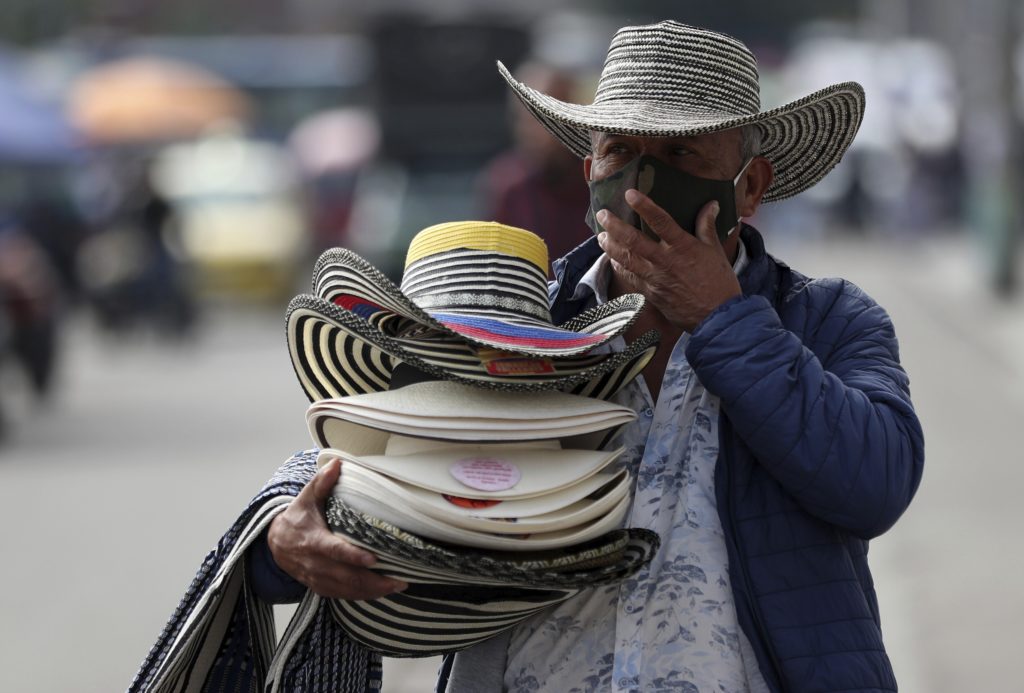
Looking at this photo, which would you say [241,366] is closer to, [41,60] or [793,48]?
[41,60]

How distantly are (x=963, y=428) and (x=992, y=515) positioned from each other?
276cm

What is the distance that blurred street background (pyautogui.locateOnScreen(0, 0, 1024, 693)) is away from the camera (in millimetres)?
7109

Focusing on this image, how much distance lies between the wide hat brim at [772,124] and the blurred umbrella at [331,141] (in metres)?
28.6

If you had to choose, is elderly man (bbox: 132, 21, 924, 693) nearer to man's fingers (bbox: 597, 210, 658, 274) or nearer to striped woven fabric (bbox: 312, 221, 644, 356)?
man's fingers (bbox: 597, 210, 658, 274)

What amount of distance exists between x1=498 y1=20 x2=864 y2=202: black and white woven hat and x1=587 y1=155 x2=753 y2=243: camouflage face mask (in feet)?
0.21

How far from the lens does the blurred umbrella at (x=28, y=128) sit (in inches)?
874

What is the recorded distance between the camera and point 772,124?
2564 mm

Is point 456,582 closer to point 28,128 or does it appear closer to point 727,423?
point 727,423

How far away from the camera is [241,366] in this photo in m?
16.8

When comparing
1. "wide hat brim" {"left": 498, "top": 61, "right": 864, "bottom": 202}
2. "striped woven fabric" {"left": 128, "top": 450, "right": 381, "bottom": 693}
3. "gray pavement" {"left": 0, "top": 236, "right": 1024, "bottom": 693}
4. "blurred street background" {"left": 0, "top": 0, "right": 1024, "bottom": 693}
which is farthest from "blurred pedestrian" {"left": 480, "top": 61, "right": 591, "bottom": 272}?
"striped woven fabric" {"left": 128, "top": 450, "right": 381, "bottom": 693}

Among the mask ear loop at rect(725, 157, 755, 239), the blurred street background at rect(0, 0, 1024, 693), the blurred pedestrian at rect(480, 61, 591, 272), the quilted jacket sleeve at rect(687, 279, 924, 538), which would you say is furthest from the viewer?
the blurred street background at rect(0, 0, 1024, 693)

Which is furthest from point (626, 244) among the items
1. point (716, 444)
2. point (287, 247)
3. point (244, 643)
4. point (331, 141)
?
point (331, 141)

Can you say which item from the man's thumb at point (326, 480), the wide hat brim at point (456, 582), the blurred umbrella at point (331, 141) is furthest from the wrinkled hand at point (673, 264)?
the blurred umbrella at point (331, 141)

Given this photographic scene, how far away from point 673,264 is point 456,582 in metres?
0.52
